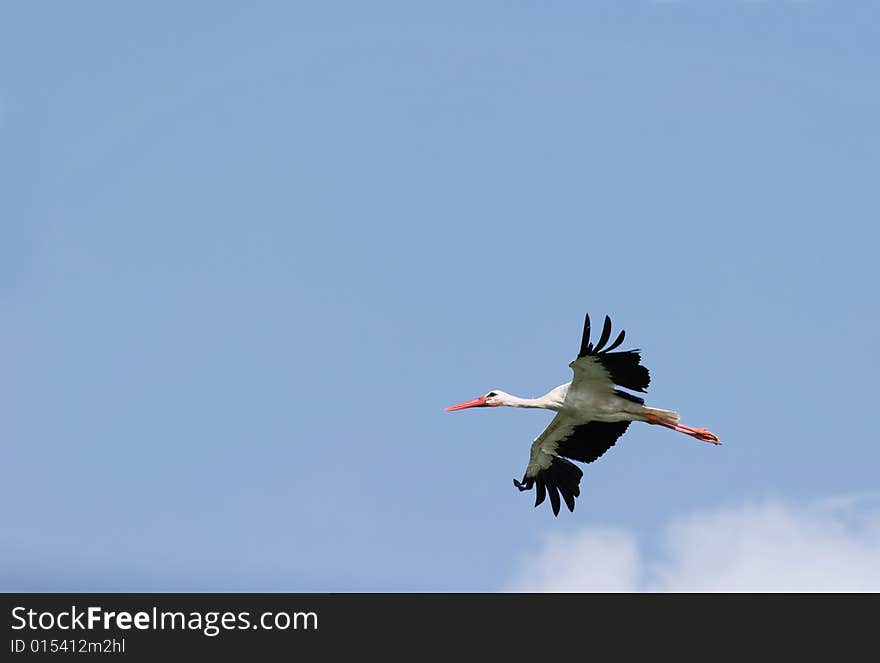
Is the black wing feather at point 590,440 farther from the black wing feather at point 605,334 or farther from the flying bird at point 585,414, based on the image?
the black wing feather at point 605,334

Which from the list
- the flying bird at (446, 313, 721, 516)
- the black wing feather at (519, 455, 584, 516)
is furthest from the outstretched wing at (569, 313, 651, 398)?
the black wing feather at (519, 455, 584, 516)

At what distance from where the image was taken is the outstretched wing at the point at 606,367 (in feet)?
97.6

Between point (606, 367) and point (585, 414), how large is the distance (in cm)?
169

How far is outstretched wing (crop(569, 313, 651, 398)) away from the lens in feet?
97.6

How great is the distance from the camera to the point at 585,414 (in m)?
32.0

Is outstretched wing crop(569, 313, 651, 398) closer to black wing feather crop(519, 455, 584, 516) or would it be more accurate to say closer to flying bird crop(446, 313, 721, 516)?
flying bird crop(446, 313, 721, 516)

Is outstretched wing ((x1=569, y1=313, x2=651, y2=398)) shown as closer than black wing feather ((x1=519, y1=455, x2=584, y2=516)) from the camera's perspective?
Yes

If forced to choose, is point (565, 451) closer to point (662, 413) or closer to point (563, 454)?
point (563, 454)

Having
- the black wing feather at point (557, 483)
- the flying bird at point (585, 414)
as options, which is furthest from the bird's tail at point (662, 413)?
the black wing feather at point (557, 483)

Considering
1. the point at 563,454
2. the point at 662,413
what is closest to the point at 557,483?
the point at 563,454
